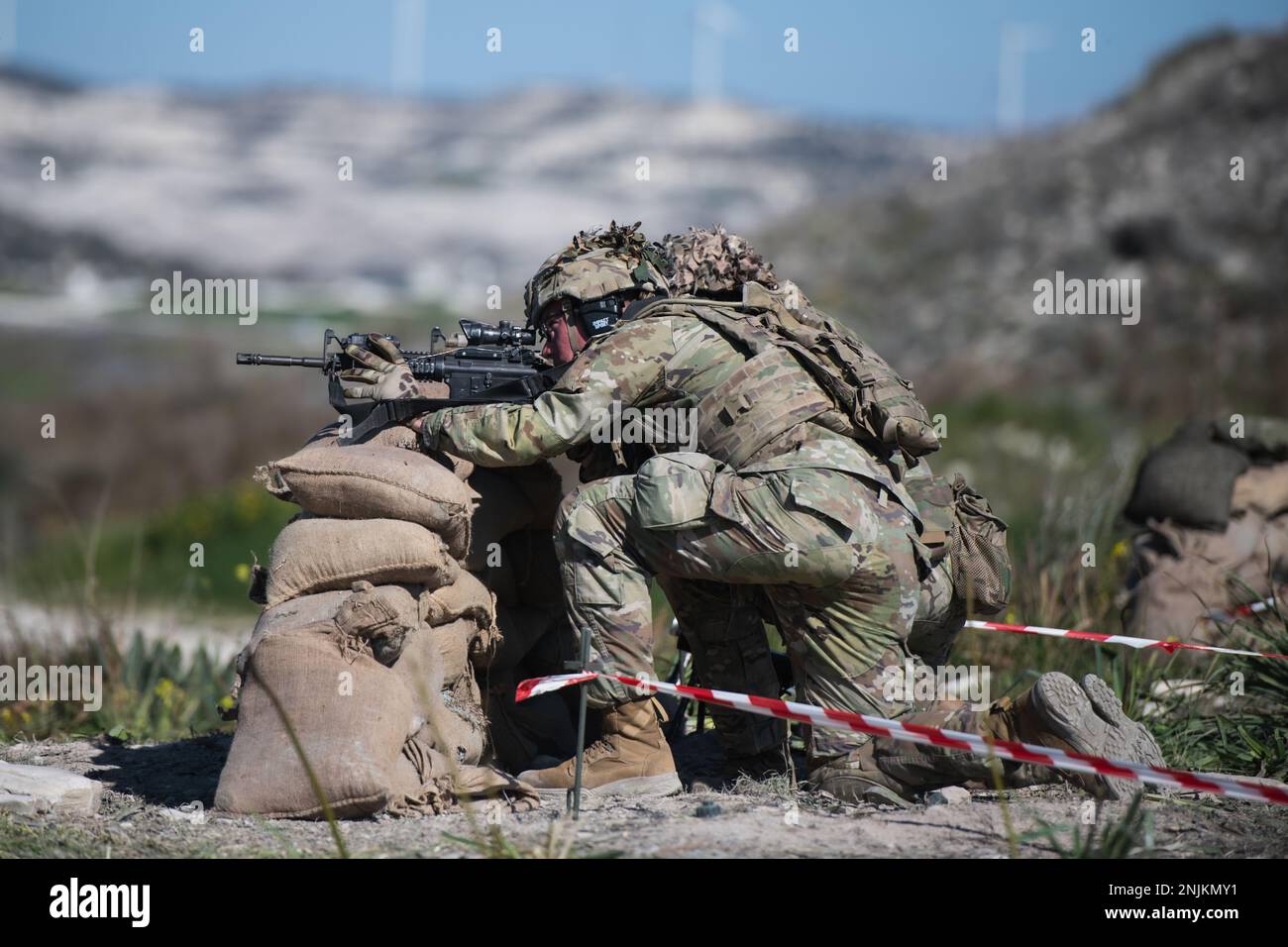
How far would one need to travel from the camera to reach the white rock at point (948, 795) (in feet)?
14.7

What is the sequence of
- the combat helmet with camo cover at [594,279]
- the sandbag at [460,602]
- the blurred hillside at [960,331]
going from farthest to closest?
1. the blurred hillside at [960,331]
2. the combat helmet with camo cover at [594,279]
3. the sandbag at [460,602]

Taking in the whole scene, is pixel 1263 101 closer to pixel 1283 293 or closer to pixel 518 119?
pixel 1283 293

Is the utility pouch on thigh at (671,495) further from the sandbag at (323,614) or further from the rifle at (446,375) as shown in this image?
the sandbag at (323,614)

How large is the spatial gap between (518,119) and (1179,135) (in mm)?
98948

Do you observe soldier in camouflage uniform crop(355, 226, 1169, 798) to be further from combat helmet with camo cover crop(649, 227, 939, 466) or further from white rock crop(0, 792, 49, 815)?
white rock crop(0, 792, 49, 815)

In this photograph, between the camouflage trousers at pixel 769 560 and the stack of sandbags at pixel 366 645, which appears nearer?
the stack of sandbags at pixel 366 645

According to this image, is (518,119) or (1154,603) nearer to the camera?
(1154,603)

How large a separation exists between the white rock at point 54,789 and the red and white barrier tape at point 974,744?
147cm

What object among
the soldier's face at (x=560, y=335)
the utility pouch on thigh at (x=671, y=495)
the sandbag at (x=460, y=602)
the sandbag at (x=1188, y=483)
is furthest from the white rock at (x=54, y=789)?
the sandbag at (x=1188, y=483)

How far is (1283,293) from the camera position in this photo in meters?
19.8

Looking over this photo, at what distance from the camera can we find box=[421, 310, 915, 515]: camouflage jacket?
4.67 meters

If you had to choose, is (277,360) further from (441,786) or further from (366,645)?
(441,786)

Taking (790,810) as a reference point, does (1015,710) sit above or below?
above
